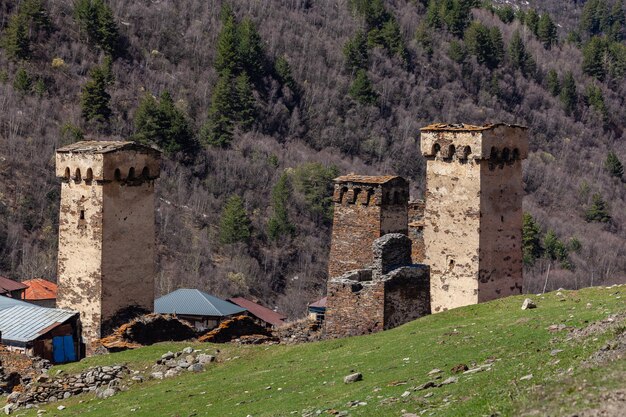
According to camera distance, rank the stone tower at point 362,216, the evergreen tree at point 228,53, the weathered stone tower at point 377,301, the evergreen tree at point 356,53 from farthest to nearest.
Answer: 1. the evergreen tree at point 356,53
2. the evergreen tree at point 228,53
3. the stone tower at point 362,216
4. the weathered stone tower at point 377,301

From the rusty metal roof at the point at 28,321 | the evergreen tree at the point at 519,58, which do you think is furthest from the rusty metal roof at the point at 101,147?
the evergreen tree at the point at 519,58

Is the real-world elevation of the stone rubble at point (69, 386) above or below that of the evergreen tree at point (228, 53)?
below

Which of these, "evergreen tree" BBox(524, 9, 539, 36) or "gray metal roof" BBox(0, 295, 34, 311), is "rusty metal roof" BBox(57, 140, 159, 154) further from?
"evergreen tree" BBox(524, 9, 539, 36)

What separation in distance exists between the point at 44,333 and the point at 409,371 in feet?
47.4

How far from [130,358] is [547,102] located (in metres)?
111

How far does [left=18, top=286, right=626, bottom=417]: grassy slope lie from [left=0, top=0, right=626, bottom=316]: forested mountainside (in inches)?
1768

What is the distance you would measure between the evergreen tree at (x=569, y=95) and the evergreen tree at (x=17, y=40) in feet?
199

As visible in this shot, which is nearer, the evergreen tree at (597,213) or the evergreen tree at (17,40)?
the evergreen tree at (17,40)

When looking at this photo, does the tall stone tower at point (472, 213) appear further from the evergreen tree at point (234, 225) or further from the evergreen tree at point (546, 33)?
the evergreen tree at point (546, 33)

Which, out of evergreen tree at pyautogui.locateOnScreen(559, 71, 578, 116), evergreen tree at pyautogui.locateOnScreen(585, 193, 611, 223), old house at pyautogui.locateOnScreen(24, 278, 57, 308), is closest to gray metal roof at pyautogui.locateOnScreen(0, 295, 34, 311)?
old house at pyautogui.locateOnScreen(24, 278, 57, 308)

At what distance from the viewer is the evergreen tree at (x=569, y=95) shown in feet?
448

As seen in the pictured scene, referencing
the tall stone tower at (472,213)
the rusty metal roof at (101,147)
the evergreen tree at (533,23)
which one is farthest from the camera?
the evergreen tree at (533,23)

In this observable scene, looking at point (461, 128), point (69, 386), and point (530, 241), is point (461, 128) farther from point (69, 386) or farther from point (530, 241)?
point (530, 241)

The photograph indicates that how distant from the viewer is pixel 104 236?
36312mm
